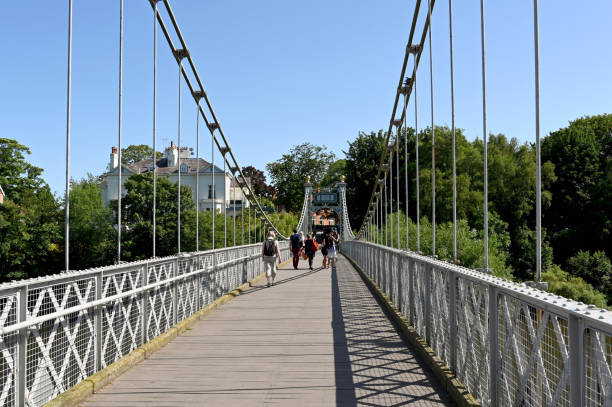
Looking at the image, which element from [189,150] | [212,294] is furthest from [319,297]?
[189,150]

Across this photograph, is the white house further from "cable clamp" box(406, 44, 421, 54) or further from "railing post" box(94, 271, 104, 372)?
"railing post" box(94, 271, 104, 372)

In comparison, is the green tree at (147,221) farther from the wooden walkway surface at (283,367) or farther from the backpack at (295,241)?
the wooden walkway surface at (283,367)

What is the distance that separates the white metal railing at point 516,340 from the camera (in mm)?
2344

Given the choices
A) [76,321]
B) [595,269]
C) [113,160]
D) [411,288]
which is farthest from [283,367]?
[113,160]

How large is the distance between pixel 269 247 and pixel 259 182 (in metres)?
61.9

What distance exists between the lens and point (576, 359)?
7.90 ft

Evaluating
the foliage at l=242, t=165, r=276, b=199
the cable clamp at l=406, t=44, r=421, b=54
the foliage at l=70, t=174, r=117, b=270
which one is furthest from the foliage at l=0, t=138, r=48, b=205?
the cable clamp at l=406, t=44, r=421, b=54

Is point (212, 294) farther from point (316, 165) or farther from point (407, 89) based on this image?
point (316, 165)

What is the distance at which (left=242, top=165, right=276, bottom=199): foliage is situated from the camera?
73.8 m

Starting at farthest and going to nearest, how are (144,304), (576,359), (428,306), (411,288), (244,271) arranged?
(244,271) → (411,288) → (144,304) → (428,306) → (576,359)

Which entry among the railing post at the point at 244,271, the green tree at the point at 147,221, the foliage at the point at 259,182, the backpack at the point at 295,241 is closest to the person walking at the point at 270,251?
the railing post at the point at 244,271

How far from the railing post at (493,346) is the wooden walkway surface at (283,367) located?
0.73 metres

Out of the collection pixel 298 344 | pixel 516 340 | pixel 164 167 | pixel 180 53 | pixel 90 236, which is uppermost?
pixel 164 167

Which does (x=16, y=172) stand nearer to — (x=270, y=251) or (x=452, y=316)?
(x=270, y=251)
